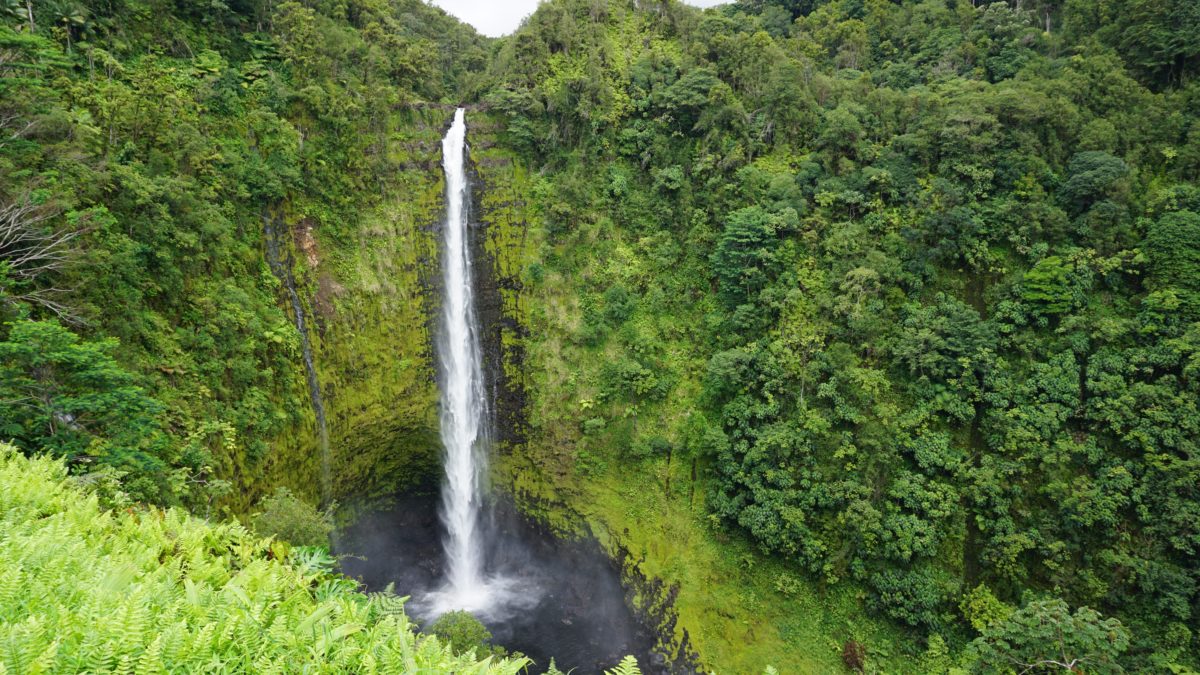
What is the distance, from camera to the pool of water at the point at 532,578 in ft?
54.1

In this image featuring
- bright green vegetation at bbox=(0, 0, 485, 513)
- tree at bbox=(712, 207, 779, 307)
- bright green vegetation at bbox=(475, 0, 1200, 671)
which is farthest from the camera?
tree at bbox=(712, 207, 779, 307)

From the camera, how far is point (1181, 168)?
15.6 m

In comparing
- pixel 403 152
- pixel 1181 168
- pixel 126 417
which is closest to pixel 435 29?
pixel 403 152

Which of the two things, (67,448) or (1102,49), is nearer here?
(67,448)

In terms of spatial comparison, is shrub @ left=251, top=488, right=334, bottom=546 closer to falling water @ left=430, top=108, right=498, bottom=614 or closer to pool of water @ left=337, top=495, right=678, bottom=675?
pool of water @ left=337, top=495, right=678, bottom=675

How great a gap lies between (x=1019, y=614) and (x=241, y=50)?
29.4 m

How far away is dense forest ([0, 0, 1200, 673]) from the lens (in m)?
12.1

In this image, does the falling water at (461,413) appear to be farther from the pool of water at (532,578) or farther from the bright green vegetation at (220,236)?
the bright green vegetation at (220,236)

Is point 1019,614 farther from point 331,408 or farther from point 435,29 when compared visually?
point 435,29

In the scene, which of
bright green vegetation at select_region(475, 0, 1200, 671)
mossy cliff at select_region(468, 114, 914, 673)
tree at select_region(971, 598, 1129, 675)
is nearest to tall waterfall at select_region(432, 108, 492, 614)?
mossy cliff at select_region(468, 114, 914, 673)

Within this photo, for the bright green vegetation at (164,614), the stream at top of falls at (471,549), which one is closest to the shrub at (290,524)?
the stream at top of falls at (471,549)

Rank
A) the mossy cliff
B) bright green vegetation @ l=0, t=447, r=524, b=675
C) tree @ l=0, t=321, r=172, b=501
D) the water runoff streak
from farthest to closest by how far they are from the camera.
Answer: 1. the water runoff streak
2. the mossy cliff
3. tree @ l=0, t=321, r=172, b=501
4. bright green vegetation @ l=0, t=447, r=524, b=675

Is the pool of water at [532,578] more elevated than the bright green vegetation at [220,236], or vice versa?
the bright green vegetation at [220,236]

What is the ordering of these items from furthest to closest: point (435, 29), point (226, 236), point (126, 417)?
point (435, 29), point (226, 236), point (126, 417)
